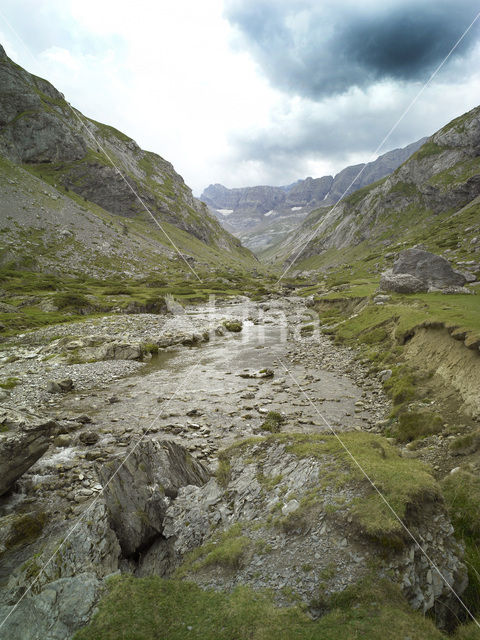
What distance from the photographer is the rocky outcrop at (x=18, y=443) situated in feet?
40.9

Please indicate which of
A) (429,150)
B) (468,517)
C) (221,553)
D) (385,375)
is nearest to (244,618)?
(221,553)

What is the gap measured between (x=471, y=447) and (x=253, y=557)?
9.73m

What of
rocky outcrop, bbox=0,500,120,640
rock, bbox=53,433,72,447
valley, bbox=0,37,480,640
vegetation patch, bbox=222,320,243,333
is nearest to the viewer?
valley, bbox=0,37,480,640

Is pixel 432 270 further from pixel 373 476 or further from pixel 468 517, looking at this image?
pixel 373 476

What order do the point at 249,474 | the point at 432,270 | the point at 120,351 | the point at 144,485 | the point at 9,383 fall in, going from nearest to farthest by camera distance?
the point at 144,485
the point at 249,474
the point at 9,383
the point at 120,351
the point at 432,270

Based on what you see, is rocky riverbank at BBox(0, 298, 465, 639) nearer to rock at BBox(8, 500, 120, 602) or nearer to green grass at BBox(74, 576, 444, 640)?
rock at BBox(8, 500, 120, 602)

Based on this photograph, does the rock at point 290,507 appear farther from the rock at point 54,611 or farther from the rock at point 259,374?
the rock at point 259,374

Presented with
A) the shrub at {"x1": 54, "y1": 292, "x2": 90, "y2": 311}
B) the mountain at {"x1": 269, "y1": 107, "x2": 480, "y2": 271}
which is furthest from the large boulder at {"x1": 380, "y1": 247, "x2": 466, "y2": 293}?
the mountain at {"x1": 269, "y1": 107, "x2": 480, "y2": 271}

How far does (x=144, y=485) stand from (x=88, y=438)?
28.0ft

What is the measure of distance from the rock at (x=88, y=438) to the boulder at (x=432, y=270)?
46190 millimetres

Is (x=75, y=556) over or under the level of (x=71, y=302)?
over

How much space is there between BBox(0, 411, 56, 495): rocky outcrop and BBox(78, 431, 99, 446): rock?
4124mm

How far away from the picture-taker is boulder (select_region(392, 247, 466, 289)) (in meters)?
45.0

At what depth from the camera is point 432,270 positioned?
46594 millimetres
